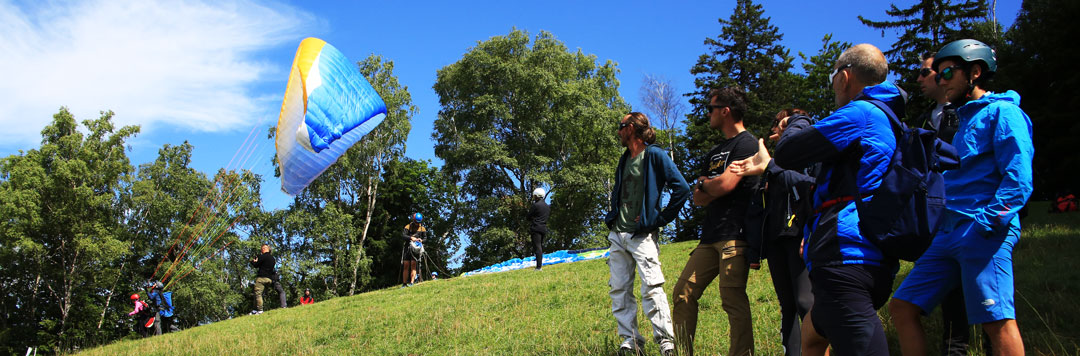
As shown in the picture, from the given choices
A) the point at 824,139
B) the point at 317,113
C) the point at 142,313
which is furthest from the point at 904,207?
the point at 142,313

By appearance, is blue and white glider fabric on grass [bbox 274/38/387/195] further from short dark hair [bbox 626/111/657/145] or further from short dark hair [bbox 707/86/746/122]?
short dark hair [bbox 707/86/746/122]

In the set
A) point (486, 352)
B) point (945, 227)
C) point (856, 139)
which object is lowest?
point (486, 352)

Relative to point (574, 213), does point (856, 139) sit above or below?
below

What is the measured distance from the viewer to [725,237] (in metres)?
4.13

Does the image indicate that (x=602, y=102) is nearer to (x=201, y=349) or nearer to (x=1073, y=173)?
(x=1073, y=173)

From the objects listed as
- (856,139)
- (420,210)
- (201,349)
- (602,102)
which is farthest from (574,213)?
(856,139)

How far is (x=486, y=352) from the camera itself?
5859 millimetres

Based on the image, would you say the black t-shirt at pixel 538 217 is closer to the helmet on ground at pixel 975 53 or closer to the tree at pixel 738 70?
the helmet on ground at pixel 975 53

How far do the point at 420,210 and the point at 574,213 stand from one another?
1159 cm

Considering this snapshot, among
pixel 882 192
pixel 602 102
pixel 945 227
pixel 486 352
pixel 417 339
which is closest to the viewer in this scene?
pixel 882 192

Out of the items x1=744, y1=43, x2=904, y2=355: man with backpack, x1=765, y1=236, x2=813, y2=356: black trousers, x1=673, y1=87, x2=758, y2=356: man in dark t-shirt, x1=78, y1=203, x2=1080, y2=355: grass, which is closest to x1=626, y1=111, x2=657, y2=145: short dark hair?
x1=673, y1=87, x2=758, y2=356: man in dark t-shirt

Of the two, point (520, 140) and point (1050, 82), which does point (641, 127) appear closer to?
point (1050, 82)

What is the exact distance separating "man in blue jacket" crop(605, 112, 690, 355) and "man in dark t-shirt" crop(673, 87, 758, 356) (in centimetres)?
33

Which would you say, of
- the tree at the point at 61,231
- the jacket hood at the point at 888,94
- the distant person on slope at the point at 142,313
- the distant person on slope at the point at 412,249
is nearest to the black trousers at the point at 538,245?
the distant person on slope at the point at 412,249
